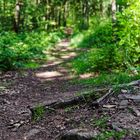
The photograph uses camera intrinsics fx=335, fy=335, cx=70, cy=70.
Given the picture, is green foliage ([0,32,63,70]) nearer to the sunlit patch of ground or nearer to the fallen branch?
the sunlit patch of ground

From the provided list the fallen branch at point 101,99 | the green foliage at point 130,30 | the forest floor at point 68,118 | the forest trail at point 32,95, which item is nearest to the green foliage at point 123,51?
the green foliage at point 130,30

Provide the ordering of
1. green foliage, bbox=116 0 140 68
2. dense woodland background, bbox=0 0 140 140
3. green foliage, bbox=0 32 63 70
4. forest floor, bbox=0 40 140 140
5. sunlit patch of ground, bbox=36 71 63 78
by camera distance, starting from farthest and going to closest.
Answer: green foliage, bbox=0 32 63 70 < sunlit patch of ground, bbox=36 71 63 78 < green foliage, bbox=116 0 140 68 < dense woodland background, bbox=0 0 140 140 < forest floor, bbox=0 40 140 140

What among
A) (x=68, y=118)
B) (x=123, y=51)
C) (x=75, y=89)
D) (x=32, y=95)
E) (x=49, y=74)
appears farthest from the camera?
(x=49, y=74)

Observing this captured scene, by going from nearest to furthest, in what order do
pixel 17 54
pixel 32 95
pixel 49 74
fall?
1. pixel 32 95
2. pixel 49 74
3. pixel 17 54

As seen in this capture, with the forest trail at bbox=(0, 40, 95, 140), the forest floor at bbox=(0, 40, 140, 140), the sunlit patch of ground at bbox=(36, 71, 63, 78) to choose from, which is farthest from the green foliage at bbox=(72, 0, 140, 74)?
the forest floor at bbox=(0, 40, 140, 140)

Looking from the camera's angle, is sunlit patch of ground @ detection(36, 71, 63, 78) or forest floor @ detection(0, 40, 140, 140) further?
sunlit patch of ground @ detection(36, 71, 63, 78)

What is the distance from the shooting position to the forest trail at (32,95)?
6.83m

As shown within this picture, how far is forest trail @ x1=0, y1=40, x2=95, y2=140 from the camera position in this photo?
22.4 ft

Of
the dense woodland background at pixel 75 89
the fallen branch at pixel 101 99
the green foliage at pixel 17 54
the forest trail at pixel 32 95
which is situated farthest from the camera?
the green foliage at pixel 17 54

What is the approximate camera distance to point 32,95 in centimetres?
1045

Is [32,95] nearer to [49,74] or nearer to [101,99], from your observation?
[101,99]

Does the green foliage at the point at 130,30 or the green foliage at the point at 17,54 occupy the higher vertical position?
the green foliage at the point at 130,30

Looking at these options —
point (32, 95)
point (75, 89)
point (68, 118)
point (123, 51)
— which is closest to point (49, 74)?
point (123, 51)

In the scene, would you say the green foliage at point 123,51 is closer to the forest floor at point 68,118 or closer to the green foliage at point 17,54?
the green foliage at point 17,54
